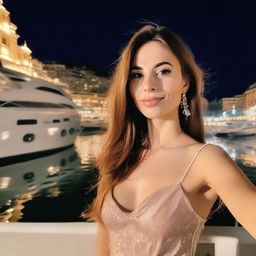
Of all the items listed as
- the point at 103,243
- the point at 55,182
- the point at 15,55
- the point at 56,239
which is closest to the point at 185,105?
the point at 103,243

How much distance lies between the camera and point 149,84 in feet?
2.68

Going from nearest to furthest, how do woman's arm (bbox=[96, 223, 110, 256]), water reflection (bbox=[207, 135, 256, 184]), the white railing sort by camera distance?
woman's arm (bbox=[96, 223, 110, 256])
the white railing
water reflection (bbox=[207, 135, 256, 184])

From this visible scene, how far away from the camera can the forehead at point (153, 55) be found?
0.84 meters

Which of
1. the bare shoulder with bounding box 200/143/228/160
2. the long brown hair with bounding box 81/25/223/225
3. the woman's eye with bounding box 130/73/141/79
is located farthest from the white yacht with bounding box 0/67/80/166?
the bare shoulder with bounding box 200/143/228/160

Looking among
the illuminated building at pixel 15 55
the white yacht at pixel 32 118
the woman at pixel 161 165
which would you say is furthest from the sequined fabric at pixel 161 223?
the illuminated building at pixel 15 55

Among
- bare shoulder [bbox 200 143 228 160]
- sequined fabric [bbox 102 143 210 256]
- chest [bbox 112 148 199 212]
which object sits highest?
bare shoulder [bbox 200 143 228 160]

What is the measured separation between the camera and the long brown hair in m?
0.87

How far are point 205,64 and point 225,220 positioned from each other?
2.91 feet

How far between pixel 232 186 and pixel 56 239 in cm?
98

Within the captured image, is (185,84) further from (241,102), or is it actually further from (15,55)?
(15,55)

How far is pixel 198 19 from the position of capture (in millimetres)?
1686

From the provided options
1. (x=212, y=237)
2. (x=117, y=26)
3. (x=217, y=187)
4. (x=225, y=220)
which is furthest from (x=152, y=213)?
(x=117, y=26)

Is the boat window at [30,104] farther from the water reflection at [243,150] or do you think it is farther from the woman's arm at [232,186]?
the woman's arm at [232,186]

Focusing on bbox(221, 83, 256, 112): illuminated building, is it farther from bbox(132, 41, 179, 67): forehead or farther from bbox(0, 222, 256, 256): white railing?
bbox(132, 41, 179, 67): forehead
